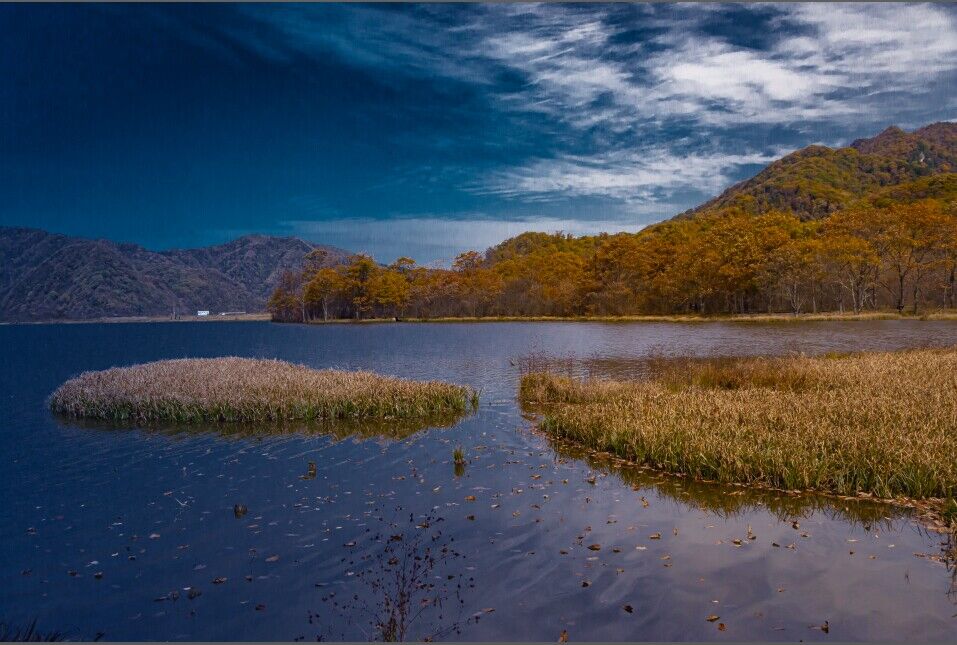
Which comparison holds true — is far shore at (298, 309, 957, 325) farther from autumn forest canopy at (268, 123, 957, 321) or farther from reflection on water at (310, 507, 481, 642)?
reflection on water at (310, 507, 481, 642)

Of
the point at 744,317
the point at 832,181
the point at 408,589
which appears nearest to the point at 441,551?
the point at 408,589

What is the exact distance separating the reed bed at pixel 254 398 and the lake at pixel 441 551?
420 cm

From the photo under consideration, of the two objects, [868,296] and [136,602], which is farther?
[868,296]

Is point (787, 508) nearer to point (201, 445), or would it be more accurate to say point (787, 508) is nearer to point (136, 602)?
point (136, 602)

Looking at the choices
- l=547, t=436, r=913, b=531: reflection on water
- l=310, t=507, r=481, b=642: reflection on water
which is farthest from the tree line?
l=310, t=507, r=481, b=642: reflection on water

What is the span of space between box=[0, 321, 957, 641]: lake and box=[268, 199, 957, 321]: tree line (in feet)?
250

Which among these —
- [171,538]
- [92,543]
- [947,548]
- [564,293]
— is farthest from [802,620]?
[564,293]

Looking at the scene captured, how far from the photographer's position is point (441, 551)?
9.78 m

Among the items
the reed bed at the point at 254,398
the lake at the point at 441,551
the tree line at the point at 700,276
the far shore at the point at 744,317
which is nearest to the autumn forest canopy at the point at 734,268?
the tree line at the point at 700,276

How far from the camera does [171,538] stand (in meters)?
10.7

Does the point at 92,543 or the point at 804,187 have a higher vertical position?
the point at 804,187

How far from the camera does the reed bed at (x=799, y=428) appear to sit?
11.7m

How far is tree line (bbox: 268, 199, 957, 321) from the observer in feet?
253

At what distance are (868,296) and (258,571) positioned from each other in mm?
93258
